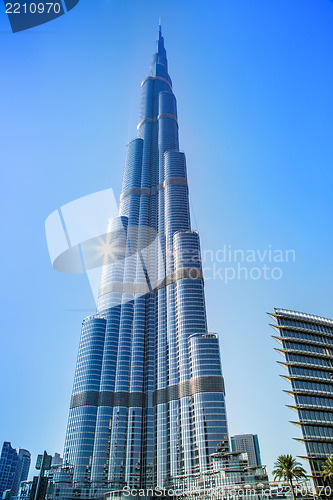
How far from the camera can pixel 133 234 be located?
609 ft

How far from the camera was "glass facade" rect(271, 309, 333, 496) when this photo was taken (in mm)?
80750

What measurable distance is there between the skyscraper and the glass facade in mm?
42019

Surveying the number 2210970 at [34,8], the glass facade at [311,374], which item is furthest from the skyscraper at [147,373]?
the number 2210970 at [34,8]

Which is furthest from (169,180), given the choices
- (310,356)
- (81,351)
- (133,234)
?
(310,356)

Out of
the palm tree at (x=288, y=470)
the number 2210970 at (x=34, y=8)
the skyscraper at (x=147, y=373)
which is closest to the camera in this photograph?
the number 2210970 at (x=34, y=8)

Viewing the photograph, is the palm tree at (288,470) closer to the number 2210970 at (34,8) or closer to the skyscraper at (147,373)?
the skyscraper at (147,373)

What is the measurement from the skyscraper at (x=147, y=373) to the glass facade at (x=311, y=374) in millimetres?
42019

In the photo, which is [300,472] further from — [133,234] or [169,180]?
[169,180]

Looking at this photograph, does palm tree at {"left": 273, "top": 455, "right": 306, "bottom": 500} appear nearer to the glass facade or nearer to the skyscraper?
the glass facade

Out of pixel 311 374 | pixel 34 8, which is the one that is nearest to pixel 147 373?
pixel 311 374

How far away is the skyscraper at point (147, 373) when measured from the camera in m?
125

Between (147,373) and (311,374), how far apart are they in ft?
252

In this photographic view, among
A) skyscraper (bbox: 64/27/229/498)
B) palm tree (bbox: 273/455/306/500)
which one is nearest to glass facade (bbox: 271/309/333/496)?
palm tree (bbox: 273/455/306/500)

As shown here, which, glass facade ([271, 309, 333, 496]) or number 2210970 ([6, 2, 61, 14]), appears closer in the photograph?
number 2210970 ([6, 2, 61, 14])
